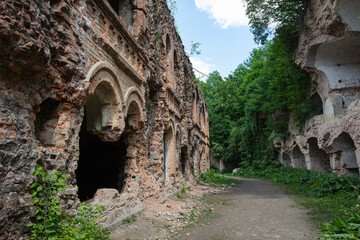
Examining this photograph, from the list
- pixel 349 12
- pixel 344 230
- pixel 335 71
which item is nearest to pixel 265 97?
A: pixel 335 71

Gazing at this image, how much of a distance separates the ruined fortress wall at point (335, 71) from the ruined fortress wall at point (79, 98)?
7.94m

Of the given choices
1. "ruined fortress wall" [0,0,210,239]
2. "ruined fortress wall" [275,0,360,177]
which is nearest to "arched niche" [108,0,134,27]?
"ruined fortress wall" [0,0,210,239]

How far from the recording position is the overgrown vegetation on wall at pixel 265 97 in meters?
15.0

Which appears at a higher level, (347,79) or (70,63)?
(347,79)

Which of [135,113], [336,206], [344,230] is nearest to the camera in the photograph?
[344,230]

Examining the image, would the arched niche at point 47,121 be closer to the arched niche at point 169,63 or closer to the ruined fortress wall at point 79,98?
the ruined fortress wall at point 79,98

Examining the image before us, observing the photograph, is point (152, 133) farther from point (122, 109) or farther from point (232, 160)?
point (232, 160)

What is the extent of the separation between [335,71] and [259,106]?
12.2 meters

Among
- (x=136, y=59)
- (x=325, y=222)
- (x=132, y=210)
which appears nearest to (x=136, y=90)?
(x=136, y=59)

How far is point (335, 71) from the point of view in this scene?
1377cm

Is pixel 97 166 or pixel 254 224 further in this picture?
pixel 97 166

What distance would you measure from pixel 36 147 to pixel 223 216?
19.2 feet

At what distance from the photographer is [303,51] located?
47.6 feet

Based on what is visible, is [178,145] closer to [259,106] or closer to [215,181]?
[215,181]
